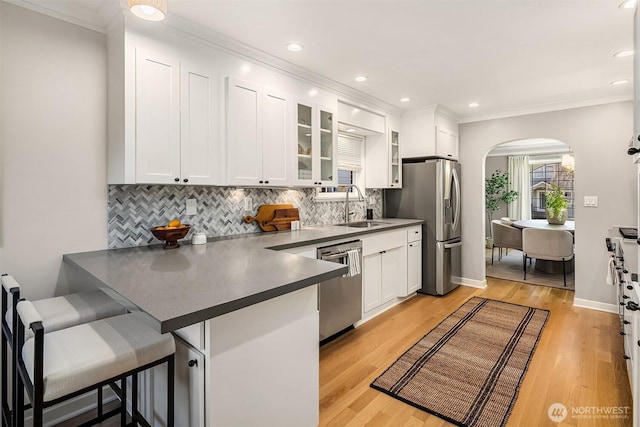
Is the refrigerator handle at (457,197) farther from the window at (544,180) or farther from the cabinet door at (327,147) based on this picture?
the window at (544,180)

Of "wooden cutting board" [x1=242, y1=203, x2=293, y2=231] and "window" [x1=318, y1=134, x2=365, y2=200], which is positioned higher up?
"window" [x1=318, y1=134, x2=365, y2=200]

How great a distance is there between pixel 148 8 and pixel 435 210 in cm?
362

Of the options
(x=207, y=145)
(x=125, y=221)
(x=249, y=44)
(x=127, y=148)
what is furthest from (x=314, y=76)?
(x=125, y=221)

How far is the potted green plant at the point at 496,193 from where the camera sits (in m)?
8.10

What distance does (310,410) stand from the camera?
5.34 ft

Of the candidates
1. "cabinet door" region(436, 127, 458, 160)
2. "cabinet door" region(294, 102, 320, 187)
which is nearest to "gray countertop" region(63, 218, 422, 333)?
"cabinet door" region(294, 102, 320, 187)

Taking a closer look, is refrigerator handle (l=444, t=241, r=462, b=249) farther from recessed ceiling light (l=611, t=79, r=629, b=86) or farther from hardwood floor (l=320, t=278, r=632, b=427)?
recessed ceiling light (l=611, t=79, r=629, b=86)

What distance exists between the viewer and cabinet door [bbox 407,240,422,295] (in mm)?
4009

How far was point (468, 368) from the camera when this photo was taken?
2.49 meters

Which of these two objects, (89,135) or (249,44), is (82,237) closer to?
(89,135)

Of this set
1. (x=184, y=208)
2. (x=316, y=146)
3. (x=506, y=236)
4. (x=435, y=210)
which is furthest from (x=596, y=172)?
(x=184, y=208)

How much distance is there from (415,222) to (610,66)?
228 cm

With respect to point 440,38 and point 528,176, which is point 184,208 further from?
point 528,176

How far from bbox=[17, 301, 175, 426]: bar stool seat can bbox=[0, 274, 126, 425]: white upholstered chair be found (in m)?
0.22
